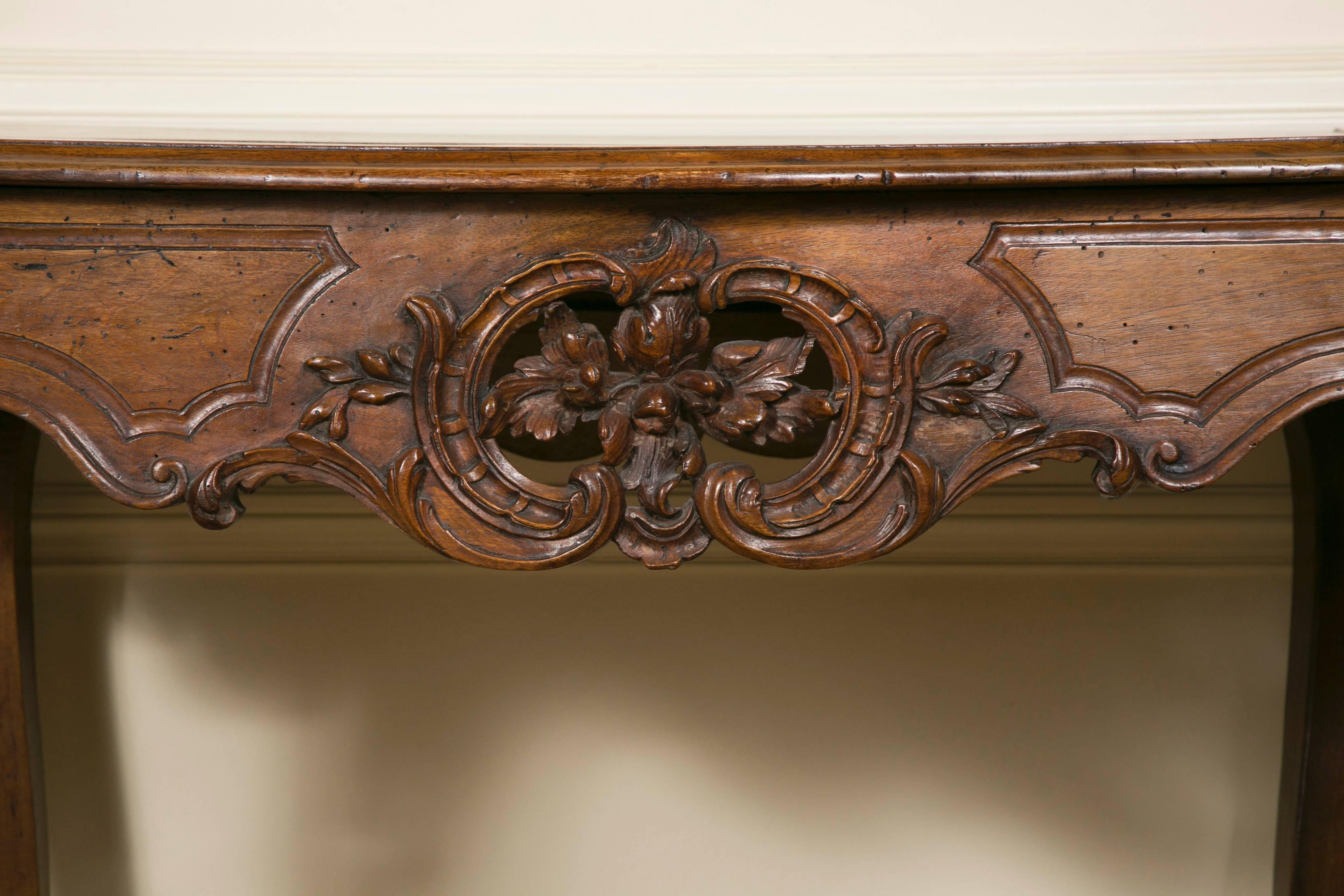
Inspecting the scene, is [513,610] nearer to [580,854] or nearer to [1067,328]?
[580,854]

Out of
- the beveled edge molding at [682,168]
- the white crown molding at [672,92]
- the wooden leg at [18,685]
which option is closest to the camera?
the beveled edge molding at [682,168]

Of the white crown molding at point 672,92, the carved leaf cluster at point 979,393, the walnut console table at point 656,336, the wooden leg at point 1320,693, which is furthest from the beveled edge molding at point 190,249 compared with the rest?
the wooden leg at point 1320,693

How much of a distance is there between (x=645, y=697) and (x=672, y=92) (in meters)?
0.56

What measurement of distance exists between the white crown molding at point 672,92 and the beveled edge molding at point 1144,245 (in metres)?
0.42

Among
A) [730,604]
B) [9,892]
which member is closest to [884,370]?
[730,604]

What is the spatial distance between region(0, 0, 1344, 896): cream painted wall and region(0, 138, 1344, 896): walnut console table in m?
0.48

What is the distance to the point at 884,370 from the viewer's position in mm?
458

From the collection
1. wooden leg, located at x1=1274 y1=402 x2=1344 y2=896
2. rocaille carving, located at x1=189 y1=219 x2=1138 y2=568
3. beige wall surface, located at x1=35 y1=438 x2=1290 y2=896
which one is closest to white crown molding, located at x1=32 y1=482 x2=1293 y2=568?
beige wall surface, located at x1=35 y1=438 x2=1290 y2=896

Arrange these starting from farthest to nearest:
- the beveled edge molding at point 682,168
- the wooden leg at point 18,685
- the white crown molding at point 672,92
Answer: the white crown molding at point 672,92
the wooden leg at point 18,685
the beveled edge molding at point 682,168

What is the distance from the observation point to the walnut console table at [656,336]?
17.6 inches

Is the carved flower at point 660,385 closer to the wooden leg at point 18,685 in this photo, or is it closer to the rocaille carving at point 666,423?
the rocaille carving at point 666,423

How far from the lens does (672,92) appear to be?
0.89m

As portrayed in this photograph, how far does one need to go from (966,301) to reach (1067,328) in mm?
47

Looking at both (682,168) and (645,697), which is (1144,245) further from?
(645,697)
